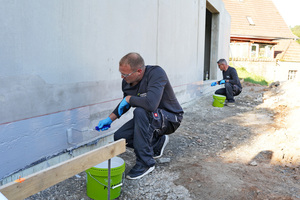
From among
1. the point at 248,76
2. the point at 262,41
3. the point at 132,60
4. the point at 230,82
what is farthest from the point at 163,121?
the point at 262,41

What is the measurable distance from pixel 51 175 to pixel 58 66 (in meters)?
1.52

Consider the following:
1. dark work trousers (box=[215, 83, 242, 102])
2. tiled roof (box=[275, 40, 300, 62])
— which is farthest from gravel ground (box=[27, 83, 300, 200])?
tiled roof (box=[275, 40, 300, 62])

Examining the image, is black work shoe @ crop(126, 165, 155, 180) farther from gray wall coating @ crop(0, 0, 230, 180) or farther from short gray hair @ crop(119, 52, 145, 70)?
short gray hair @ crop(119, 52, 145, 70)

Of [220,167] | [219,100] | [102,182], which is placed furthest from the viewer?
[219,100]

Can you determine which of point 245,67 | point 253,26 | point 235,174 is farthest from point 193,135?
point 253,26

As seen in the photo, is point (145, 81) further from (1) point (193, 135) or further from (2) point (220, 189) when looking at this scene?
(1) point (193, 135)

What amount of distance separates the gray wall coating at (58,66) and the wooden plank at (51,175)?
3.44 feet

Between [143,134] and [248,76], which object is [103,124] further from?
[248,76]

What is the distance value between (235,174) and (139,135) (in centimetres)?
113

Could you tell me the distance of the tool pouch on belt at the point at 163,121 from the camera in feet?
8.93

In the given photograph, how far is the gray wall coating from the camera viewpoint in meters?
2.24

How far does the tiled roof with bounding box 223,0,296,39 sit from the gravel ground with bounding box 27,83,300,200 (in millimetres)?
17088

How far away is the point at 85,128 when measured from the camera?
3.10m

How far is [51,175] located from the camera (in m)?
1.38
